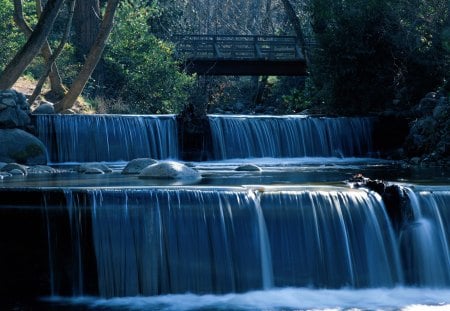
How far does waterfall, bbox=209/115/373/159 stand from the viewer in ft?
80.7

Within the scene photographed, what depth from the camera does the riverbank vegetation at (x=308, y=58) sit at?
27141 millimetres

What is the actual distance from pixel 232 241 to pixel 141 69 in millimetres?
19484

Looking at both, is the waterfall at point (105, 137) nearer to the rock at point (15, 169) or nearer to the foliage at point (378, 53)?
the rock at point (15, 169)

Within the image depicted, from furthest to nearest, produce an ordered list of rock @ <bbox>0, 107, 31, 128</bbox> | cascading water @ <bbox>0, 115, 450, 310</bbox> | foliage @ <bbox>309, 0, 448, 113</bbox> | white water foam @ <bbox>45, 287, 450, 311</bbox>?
foliage @ <bbox>309, 0, 448, 113</bbox>
rock @ <bbox>0, 107, 31, 128</bbox>
cascading water @ <bbox>0, 115, 450, 310</bbox>
white water foam @ <bbox>45, 287, 450, 311</bbox>

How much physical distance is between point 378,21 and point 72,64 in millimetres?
11087

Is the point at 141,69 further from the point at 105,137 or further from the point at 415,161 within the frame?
the point at 415,161

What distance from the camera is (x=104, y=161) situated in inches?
912

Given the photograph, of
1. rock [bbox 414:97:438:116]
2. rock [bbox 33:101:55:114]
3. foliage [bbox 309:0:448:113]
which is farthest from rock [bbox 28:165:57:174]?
foliage [bbox 309:0:448:113]

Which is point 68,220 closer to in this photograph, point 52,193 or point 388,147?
point 52,193

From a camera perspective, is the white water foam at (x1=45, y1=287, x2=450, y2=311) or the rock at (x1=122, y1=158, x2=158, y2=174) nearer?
the white water foam at (x1=45, y1=287, x2=450, y2=311)

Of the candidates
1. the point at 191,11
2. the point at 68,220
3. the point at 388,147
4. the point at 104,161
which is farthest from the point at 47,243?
the point at 191,11

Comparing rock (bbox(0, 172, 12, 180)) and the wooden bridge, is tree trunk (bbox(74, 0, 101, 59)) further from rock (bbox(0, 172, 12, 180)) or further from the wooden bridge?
rock (bbox(0, 172, 12, 180))

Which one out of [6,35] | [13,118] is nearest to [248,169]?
[13,118]

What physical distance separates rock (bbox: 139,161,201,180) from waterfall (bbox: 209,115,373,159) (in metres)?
6.82
